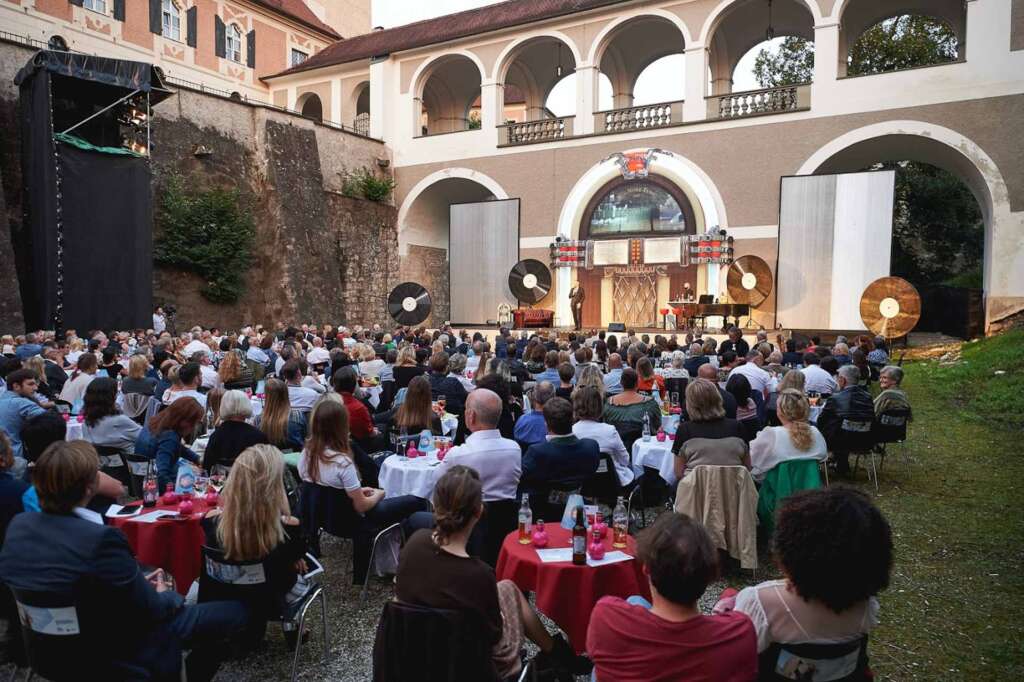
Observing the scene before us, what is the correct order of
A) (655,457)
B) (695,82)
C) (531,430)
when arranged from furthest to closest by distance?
(695,82), (655,457), (531,430)

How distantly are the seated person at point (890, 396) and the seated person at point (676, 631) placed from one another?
542 centimetres

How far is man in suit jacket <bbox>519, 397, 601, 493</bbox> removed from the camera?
12.7 feet

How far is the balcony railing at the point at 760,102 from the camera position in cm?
1742

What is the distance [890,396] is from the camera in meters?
6.36

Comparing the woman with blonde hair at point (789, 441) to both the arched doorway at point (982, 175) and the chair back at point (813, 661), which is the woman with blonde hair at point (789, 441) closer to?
the chair back at point (813, 661)

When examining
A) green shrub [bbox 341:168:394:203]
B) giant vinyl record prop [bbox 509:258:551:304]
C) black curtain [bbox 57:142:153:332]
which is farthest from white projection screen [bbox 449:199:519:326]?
black curtain [bbox 57:142:153:332]

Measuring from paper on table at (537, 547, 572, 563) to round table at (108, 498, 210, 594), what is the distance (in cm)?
182

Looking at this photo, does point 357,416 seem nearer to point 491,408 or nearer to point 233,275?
point 491,408

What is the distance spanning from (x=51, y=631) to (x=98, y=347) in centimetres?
906

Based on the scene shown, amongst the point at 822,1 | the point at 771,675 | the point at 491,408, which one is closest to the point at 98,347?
the point at 491,408

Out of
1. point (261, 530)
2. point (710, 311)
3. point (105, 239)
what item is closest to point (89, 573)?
point (261, 530)

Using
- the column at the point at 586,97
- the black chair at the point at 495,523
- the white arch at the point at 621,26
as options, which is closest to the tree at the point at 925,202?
the white arch at the point at 621,26

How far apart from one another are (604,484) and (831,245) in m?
15.2

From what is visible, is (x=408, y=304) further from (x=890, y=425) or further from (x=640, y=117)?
(x=890, y=425)
